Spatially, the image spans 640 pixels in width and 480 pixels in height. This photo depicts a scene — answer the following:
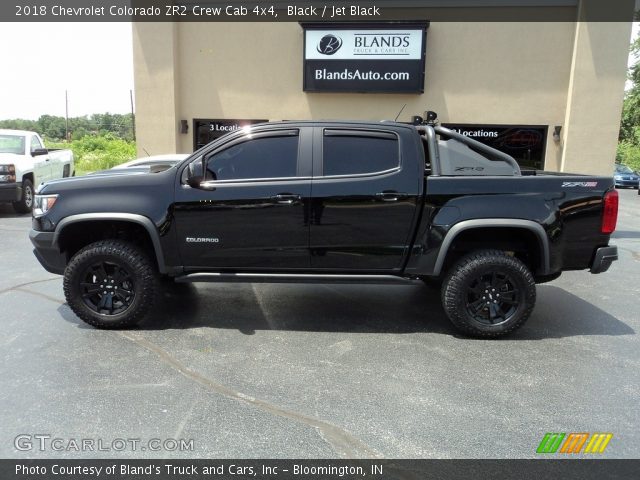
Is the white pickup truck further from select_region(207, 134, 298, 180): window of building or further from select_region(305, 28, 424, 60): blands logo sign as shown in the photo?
select_region(207, 134, 298, 180): window of building

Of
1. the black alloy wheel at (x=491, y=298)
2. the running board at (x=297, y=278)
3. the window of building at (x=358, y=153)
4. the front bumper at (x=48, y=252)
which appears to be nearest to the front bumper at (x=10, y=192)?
the front bumper at (x=48, y=252)

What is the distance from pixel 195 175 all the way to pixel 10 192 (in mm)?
8923

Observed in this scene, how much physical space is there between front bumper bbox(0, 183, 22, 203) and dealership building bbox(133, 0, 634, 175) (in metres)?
3.05

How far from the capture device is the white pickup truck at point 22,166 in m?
11.3

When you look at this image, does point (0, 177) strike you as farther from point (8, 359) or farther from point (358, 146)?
point (358, 146)

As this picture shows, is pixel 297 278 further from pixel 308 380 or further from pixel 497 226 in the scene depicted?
pixel 497 226

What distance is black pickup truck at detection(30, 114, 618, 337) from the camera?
450 cm

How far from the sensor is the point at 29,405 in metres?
3.36

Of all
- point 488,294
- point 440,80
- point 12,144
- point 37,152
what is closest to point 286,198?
point 488,294

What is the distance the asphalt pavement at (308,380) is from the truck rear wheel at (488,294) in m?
0.17

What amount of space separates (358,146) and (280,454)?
9.23ft

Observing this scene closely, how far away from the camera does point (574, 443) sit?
302cm

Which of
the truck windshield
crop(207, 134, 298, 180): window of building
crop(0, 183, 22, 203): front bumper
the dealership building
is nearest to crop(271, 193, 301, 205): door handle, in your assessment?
crop(207, 134, 298, 180): window of building

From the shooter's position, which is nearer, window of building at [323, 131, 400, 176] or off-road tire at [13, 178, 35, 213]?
window of building at [323, 131, 400, 176]
